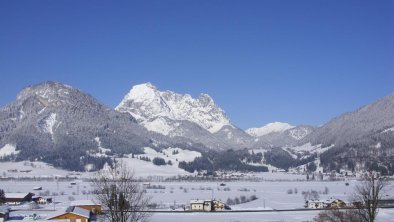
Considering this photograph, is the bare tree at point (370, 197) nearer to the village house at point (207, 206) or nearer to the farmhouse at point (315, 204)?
the farmhouse at point (315, 204)

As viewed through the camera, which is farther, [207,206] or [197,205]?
[197,205]

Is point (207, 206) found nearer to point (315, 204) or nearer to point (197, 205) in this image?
point (197, 205)

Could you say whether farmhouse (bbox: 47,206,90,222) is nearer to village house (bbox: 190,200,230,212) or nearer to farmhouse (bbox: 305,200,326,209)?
village house (bbox: 190,200,230,212)

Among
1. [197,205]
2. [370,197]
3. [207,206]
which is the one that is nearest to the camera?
[370,197]

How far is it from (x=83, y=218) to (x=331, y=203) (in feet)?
158

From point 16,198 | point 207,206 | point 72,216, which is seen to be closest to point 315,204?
point 207,206

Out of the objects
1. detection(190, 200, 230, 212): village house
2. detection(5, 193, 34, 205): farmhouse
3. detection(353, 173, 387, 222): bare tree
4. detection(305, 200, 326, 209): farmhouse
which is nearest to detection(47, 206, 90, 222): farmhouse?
detection(353, 173, 387, 222): bare tree

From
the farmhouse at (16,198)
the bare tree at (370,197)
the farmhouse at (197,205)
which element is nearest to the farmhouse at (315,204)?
the farmhouse at (197,205)

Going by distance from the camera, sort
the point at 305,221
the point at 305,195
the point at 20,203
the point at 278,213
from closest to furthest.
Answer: the point at 305,221
the point at 278,213
the point at 20,203
the point at 305,195

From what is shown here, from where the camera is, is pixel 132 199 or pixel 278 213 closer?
pixel 132 199

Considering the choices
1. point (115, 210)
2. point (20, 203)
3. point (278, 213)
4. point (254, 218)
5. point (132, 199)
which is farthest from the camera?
point (20, 203)

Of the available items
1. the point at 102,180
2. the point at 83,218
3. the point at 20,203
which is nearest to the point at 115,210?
the point at 102,180

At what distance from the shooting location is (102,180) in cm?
3067

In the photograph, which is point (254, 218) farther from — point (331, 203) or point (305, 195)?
point (305, 195)
